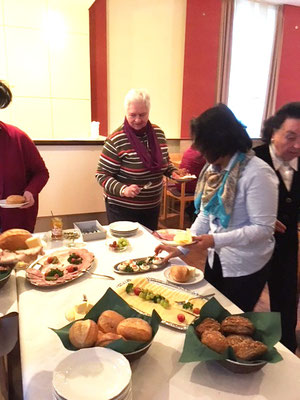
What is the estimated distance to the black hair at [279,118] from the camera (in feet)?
4.96

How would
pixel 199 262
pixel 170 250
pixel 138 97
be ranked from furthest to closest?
1. pixel 199 262
2. pixel 138 97
3. pixel 170 250

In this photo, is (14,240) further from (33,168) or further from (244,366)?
(244,366)

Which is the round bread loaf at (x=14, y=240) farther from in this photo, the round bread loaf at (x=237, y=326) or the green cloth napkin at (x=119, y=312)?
the round bread loaf at (x=237, y=326)

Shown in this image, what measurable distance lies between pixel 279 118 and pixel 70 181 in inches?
89.0

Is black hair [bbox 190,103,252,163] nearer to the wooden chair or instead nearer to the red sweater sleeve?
the red sweater sleeve

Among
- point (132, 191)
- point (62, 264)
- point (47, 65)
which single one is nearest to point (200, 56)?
point (47, 65)

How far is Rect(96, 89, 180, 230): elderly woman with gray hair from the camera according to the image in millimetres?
2221

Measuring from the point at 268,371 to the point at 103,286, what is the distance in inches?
26.1

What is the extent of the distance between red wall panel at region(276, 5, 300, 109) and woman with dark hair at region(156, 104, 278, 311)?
486cm

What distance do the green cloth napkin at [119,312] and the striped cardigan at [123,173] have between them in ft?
3.95

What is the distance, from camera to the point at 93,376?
2.52 feet

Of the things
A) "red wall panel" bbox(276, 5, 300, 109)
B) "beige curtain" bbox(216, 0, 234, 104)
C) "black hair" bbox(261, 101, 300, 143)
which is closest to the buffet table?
"black hair" bbox(261, 101, 300, 143)

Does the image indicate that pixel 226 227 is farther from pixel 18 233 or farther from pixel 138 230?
pixel 18 233

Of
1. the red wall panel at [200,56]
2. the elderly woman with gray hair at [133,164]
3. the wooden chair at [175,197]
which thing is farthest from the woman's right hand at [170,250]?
the red wall panel at [200,56]
